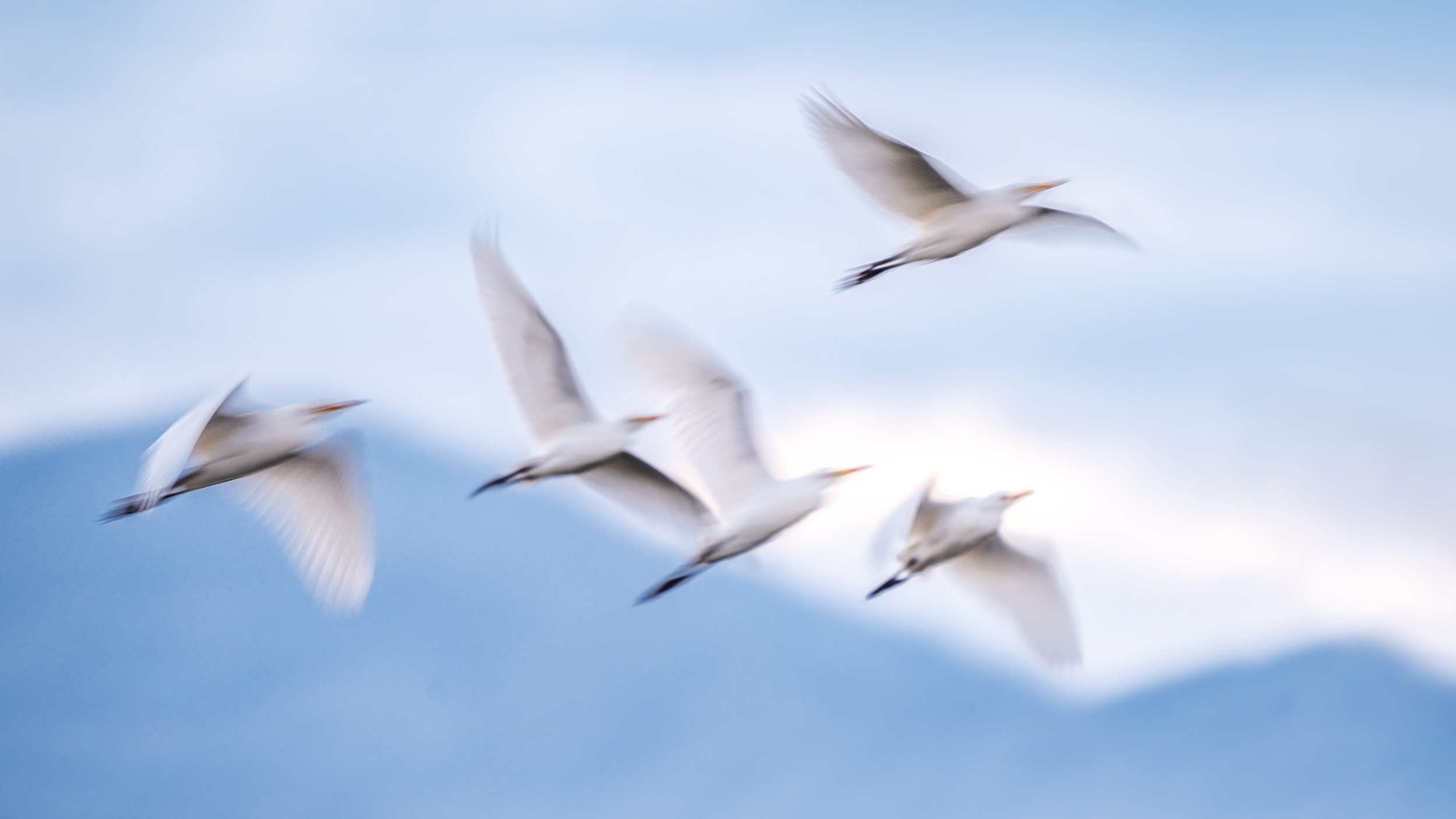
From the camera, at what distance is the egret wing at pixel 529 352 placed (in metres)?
10.6

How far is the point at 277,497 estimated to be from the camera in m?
11.8

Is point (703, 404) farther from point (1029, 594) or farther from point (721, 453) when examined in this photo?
point (1029, 594)

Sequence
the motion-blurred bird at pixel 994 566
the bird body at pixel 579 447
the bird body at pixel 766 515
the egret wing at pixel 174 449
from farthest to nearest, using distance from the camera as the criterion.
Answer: the motion-blurred bird at pixel 994 566 → the bird body at pixel 579 447 → the bird body at pixel 766 515 → the egret wing at pixel 174 449

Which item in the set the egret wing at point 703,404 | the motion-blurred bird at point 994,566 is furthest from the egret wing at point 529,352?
the motion-blurred bird at point 994,566

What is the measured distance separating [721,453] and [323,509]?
3.32 meters

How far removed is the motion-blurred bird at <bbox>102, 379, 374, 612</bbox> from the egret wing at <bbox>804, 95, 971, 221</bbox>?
430cm

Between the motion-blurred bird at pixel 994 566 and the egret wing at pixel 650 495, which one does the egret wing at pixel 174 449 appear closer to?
the egret wing at pixel 650 495

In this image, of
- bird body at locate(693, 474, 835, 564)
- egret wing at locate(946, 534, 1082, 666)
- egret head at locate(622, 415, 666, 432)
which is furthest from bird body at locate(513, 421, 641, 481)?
egret wing at locate(946, 534, 1082, 666)

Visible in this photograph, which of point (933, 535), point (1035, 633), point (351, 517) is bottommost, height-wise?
point (1035, 633)

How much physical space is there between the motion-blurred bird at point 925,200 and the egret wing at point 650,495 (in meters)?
2.00

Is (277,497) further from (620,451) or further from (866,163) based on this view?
(866,163)

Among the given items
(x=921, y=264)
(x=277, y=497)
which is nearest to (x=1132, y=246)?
(x=921, y=264)

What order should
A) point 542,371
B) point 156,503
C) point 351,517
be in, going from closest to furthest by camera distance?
point 156,503 → point 542,371 → point 351,517

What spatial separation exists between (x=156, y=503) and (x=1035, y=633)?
6460 mm
